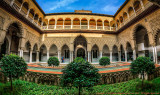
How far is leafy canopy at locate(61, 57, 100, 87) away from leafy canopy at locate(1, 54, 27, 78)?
8.35 feet

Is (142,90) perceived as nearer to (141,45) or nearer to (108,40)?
(141,45)

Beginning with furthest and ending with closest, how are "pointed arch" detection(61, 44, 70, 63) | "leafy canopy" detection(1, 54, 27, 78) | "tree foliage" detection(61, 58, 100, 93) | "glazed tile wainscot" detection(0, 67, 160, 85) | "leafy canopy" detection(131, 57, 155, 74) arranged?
1. "pointed arch" detection(61, 44, 70, 63)
2. "glazed tile wainscot" detection(0, 67, 160, 85)
3. "leafy canopy" detection(131, 57, 155, 74)
4. "leafy canopy" detection(1, 54, 27, 78)
5. "tree foliage" detection(61, 58, 100, 93)

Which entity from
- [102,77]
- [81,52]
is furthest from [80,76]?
[81,52]

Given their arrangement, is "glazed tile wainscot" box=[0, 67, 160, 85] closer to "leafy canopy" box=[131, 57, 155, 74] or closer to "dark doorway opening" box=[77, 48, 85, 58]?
"leafy canopy" box=[131, 57, 155, 74]

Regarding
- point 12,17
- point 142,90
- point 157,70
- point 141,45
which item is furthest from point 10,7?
point 141,45

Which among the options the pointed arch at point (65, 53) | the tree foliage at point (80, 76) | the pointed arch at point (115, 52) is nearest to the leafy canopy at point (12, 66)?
the tree foliage at point (80, 76)

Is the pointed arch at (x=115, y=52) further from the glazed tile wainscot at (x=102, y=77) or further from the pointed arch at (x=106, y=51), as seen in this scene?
the glazed tile wainscot at (x=102, y=77)

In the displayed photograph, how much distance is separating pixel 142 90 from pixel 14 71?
6313 millimetres

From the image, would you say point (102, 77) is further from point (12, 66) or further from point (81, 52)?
point (81, 52)

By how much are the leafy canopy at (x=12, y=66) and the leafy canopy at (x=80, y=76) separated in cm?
254

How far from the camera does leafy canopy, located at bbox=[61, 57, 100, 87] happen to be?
3.05 meters

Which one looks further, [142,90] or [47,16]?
[47,16]

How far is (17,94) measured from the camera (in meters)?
3.98

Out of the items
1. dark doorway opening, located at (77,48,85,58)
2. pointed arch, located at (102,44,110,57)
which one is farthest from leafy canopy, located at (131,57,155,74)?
dark doorway opening, located at (77,48,85,58)
